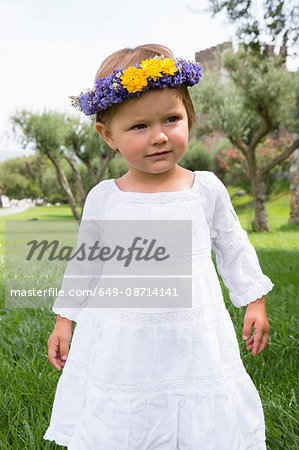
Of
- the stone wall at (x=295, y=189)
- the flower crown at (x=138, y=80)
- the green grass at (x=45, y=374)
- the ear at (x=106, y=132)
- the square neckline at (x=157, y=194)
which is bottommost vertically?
the stone wall at (x=295, y=189)

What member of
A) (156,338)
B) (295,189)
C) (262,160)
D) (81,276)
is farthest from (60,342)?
(262,160)

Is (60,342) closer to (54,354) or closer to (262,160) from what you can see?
(54,354)

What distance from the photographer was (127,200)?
174 centimetres

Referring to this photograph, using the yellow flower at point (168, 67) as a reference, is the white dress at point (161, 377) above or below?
below

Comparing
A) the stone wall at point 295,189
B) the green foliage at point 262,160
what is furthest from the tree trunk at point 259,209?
the green foliage at point 262,160

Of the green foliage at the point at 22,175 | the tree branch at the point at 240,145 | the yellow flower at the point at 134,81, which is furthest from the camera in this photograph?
the green foliage at the point at 22,175

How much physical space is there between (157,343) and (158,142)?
0.73 metres

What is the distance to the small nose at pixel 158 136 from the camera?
1.60 metres

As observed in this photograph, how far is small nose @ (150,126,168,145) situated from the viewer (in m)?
1.60

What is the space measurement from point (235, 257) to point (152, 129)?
640mm

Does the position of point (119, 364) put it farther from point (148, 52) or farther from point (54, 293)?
point (54, 293)

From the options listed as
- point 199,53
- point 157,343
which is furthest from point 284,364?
point 199,53

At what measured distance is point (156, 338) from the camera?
1600mm

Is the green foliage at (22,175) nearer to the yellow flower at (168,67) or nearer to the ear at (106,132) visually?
the ear at (106,132)
